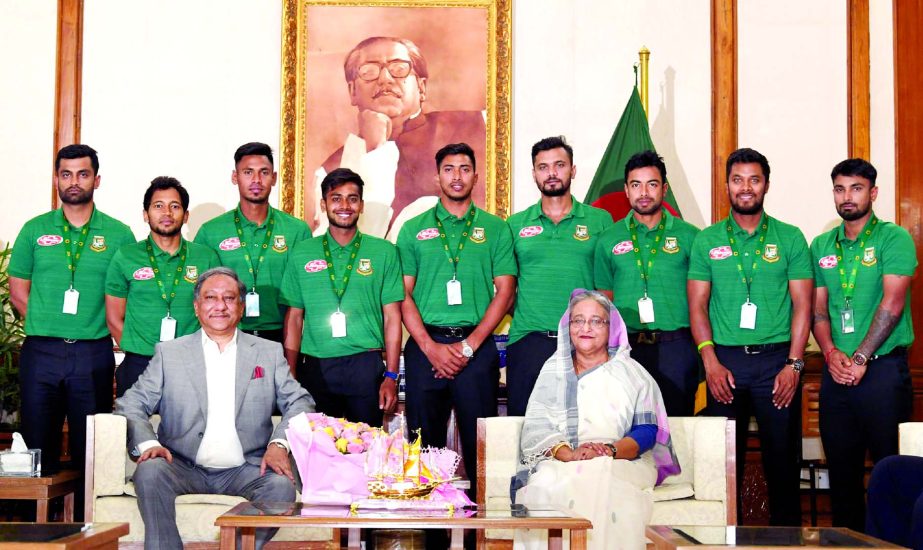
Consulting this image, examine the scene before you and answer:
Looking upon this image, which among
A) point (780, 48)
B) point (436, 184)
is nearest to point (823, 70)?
point (780, 48)

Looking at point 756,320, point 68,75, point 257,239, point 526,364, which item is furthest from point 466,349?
point 68,75

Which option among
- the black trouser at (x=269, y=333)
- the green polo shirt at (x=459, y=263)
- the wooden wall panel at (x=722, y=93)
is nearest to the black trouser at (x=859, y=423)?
the green polo shirt at (x=459, y=263)

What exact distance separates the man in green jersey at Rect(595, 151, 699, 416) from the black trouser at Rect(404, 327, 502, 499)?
671 millimetres

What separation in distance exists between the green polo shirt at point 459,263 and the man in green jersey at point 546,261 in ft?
0.36

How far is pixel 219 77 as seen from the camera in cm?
714

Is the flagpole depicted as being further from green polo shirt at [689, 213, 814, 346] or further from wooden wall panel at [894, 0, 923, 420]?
green polo shirt at [689, 213, 814, 346]

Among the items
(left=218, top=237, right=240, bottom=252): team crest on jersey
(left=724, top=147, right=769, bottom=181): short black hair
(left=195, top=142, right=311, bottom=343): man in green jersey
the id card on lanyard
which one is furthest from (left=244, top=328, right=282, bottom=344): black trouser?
(left=724, top=147, right=769, bottom=181): short black hair

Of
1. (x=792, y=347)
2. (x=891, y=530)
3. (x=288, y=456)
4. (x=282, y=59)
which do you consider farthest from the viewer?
(x=282, y=59)

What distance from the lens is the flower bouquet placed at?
12.8 ft

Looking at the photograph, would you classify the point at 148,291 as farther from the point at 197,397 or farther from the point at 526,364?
the point at 526,364

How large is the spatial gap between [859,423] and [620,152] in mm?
2309

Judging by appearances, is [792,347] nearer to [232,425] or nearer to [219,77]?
[232,425]

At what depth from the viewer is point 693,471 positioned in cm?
488

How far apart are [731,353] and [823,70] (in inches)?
104
